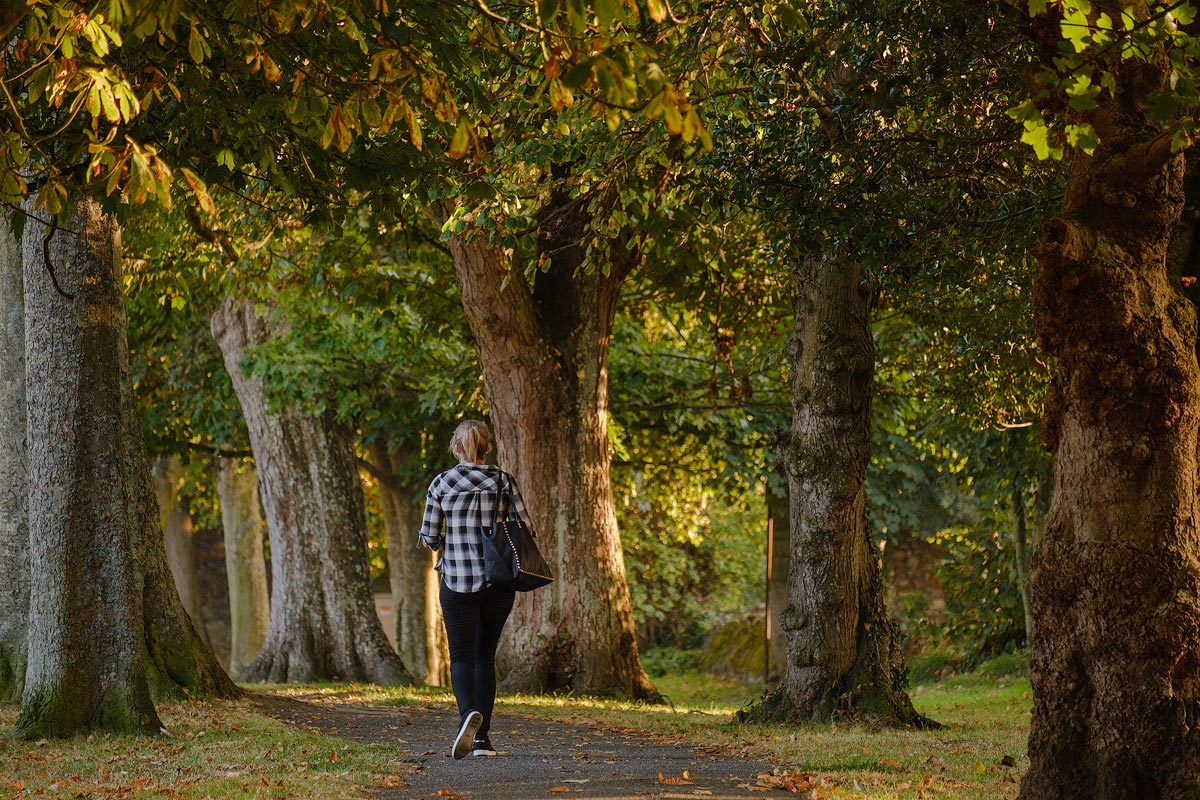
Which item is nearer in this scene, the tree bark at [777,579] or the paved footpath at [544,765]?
the paved footpath at [544,765]

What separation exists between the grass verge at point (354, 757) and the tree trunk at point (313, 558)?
4.62 metres

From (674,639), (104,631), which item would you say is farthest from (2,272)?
(674,639)

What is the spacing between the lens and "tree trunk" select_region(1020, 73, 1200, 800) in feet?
17.1

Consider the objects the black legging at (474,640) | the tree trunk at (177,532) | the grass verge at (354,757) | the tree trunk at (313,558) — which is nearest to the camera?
the grass verge at (354,757)

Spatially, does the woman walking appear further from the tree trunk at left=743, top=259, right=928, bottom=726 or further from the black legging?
the tree trunk at left=743, top=259, right=928, bottom=726

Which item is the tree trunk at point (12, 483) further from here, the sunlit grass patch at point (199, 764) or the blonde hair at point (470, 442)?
the blonde hair at point (470, 442)

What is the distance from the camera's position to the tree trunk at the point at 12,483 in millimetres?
10961

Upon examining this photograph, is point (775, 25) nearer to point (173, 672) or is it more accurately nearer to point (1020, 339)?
point (1020, 339)

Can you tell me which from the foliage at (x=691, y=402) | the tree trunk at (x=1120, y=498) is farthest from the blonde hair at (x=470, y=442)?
the foliage at (x=691, y=402)

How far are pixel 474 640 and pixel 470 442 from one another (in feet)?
3.86

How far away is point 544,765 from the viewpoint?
23.9ft

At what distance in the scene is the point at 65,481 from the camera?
883 cm

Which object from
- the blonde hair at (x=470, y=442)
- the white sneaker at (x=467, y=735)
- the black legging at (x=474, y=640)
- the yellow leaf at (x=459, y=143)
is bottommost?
the white sneaker at (x=467, y=735)

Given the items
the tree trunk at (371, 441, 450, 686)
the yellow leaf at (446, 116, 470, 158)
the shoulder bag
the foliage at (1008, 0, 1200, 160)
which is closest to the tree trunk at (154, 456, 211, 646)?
the tree trunk at (371, 441, 450, 686)
